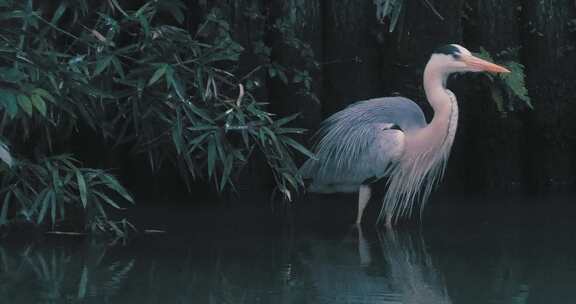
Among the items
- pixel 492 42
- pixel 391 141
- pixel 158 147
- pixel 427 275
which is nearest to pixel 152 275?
pixel 427 275

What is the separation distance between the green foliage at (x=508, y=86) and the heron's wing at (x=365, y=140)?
659mm

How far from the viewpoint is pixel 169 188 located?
873cm

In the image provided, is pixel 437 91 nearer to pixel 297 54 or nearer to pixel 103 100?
pixel 297 54

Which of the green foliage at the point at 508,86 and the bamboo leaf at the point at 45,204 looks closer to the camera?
the bamboo leaf at the point at 45,204

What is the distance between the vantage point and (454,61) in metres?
7.95

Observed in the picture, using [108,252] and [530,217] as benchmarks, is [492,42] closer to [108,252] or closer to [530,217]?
[530,217]

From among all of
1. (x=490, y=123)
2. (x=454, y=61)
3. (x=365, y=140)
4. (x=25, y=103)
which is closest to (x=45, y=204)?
(x=25, y=103)

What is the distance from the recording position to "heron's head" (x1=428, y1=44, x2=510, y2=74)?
311 inches

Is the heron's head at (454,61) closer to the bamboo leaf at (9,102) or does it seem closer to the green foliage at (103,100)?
the green foliage at (103,100)

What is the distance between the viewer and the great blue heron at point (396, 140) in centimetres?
798

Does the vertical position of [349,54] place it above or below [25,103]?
above

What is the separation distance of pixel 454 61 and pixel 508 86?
2.17 ft

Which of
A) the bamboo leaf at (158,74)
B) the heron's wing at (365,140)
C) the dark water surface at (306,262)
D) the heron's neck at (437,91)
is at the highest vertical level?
the bamboo leaf at (158,74)

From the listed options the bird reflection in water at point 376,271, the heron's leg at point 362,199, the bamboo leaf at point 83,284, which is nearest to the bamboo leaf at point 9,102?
the bamboo leaf at point 83,284
